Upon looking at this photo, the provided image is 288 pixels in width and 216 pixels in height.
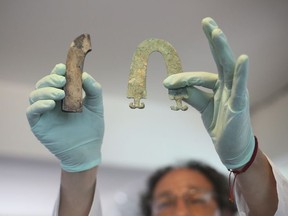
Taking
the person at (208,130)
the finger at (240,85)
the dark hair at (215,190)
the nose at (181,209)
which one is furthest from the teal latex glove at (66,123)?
the dark hair at (215,190)

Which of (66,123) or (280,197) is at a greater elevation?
(66,123)

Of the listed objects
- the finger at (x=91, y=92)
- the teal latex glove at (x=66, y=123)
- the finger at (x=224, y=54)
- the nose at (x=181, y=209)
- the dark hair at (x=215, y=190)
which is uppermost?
the finger at (x=224, y=54)

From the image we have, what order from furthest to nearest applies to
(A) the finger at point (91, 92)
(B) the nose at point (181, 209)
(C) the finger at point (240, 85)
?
(B) the nose at point (181, 209), (A) the finger at point (91, 92), (C) the finger at point (240, 85)

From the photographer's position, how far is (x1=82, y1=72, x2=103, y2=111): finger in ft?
3.02

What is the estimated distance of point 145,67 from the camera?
2.98 ft

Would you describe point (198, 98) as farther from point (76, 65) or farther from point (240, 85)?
point (76, 65)

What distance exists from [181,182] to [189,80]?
2.39ft

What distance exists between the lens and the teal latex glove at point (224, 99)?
84 cm

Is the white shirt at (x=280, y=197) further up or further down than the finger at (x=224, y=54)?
further down

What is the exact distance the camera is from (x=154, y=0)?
58.5 inches

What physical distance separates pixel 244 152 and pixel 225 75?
197mm

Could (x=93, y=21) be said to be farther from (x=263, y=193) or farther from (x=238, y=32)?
(x=263, y=193)

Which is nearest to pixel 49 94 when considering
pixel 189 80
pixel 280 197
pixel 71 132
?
pixel 71 132

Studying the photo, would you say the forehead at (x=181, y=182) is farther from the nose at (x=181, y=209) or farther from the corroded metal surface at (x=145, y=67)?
the corroded metal surface at (x=145, y=67)
